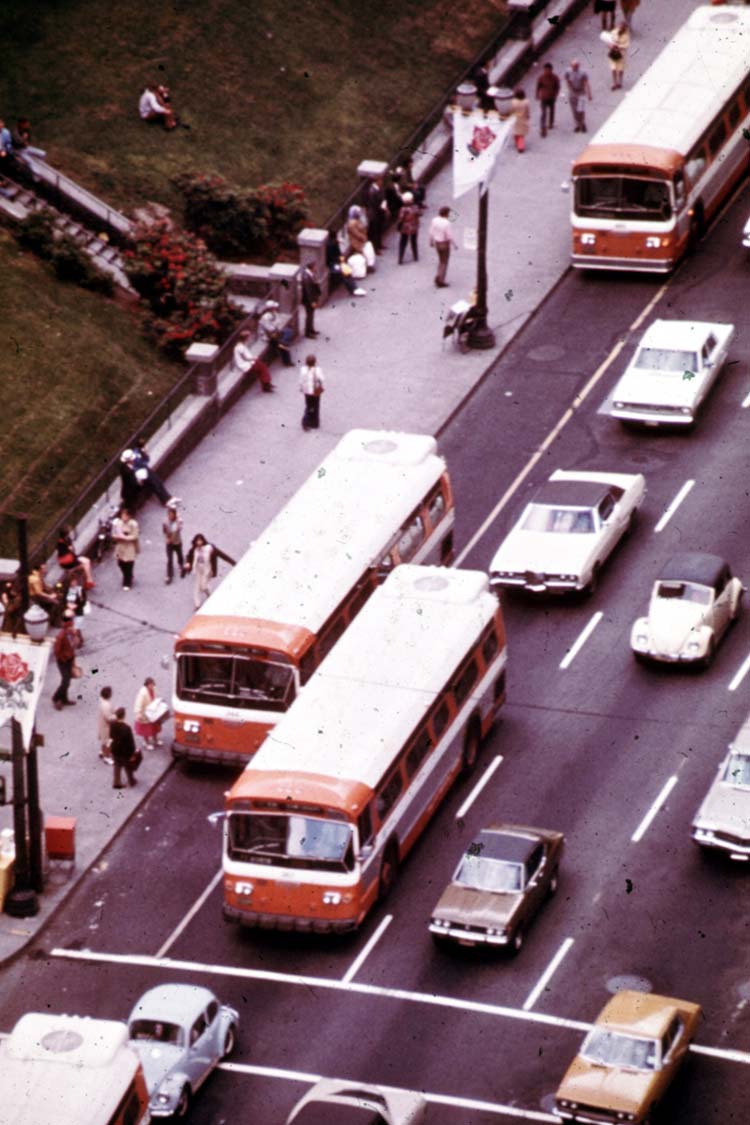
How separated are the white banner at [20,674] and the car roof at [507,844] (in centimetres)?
758

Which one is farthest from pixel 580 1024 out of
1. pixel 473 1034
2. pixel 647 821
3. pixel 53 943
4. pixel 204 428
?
pixel 204 428

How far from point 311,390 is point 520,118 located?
1364 cm

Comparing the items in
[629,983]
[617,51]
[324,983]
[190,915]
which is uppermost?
[617,51]

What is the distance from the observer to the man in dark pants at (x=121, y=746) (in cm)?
5041

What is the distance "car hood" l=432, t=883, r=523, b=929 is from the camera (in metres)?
Answer: 45.4

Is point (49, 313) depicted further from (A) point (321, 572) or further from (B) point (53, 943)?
(B) point (53, 943)

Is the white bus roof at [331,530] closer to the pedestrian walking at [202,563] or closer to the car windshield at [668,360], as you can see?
the pedestrian walking at [202,563]

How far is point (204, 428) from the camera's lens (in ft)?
201

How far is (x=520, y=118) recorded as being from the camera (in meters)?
70.8

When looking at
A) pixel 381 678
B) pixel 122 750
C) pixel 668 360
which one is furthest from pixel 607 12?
pixel 122 750

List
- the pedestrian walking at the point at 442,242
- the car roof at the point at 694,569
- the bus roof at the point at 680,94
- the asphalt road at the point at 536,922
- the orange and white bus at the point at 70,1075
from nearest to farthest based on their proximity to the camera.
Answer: the orange and white bus at the point at 70,1075 < the asphalt road at the point at 536,922 < the car roof at the point at 694,569 < the bus roof at the point at 680,94 < the pedestrian walking at the point at 442,242

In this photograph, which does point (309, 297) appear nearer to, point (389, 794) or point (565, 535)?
point (565, 535)

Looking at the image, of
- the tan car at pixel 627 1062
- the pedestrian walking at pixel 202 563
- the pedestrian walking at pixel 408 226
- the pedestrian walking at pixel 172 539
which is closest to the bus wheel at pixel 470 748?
the pedestrian walking at pixel 202 563

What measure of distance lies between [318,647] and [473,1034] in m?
8.92
